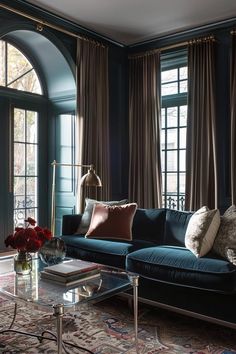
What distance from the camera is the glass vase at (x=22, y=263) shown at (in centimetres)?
259

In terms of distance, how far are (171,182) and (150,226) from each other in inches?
59.0

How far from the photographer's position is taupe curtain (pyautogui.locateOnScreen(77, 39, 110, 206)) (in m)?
5.05

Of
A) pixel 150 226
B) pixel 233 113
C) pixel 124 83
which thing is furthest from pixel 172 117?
pixel 150 226

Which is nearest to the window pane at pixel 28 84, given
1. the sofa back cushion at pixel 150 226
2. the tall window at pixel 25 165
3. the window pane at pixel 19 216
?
the tall window at pixel 25 165

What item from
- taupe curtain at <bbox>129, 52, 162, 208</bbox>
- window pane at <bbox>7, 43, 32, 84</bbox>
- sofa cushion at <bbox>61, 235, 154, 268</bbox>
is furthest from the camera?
taupe curtain at <bbox>129, 52, 162, 208</bbox>

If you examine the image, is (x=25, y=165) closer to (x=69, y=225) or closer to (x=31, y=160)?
(x=31, y=160)

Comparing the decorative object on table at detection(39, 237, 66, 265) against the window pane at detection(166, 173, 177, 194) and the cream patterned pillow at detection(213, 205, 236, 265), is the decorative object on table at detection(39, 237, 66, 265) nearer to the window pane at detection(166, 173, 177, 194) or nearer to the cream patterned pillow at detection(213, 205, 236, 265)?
the cream patterned pillow at detection(213, 205, 236, 265)

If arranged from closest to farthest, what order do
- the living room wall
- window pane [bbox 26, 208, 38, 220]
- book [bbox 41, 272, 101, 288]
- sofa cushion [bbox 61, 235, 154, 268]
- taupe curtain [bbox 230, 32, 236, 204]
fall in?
book [bbox 41, 272, 101, 288] < sofa cushion [bbox 61, 235, 154, 268] < taupe curtain [bbox 230, 32, 236, 204] < the living room wall < window pane [bbox 26, 208, 38, 220]

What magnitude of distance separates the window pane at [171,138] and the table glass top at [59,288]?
115 inches

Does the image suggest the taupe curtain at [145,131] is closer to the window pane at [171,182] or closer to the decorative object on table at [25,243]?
the window pane at [171,182]

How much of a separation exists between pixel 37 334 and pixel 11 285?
563 millimetres

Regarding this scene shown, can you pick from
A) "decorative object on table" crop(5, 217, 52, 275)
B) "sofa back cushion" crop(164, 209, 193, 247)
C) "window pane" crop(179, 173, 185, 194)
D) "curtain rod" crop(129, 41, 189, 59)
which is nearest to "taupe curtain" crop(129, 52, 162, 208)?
"curtain rod" crop(129, 41, 189, 59)

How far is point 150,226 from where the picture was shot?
13.2 feet

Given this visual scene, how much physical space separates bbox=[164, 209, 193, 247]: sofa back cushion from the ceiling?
2413 millimetres
